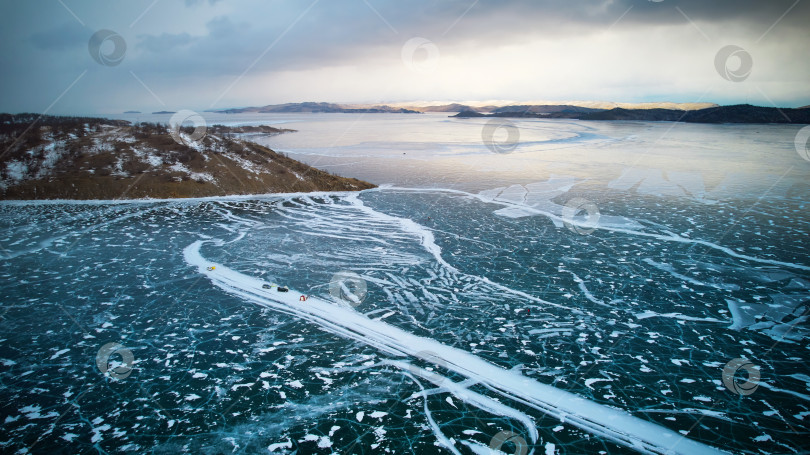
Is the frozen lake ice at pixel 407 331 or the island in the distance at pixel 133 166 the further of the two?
the island in the distance at pixel 133 166

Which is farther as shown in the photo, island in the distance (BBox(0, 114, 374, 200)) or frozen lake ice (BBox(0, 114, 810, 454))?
island in the distance (BBox(0, 114, 374, 200))

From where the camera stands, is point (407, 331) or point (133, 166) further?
point (133, 166)

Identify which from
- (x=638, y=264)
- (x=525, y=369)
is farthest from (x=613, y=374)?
(x=638, y=264)

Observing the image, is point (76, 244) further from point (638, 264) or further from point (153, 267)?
point (638, 264)

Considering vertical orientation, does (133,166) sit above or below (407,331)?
above

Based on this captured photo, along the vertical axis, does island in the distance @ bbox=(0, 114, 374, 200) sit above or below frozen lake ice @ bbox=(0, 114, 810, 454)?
above

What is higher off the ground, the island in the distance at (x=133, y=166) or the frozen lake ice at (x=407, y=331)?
the island in the distance at (x=133, y=166)

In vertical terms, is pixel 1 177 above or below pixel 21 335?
above

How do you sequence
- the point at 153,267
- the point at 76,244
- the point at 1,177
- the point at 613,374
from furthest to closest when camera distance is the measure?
the point at 1,177 < the point at 76,244 < the point at 153,267 < the point at 613,374
